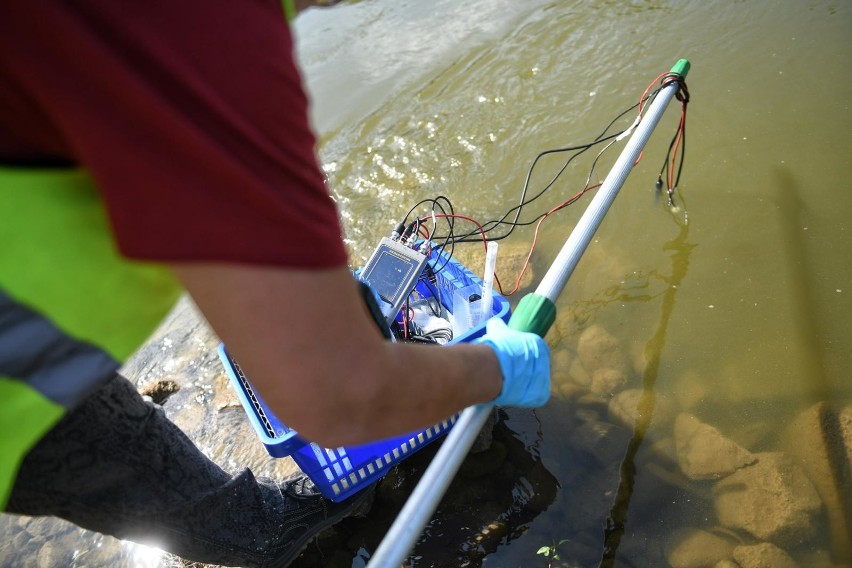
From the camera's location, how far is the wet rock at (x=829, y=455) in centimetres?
196

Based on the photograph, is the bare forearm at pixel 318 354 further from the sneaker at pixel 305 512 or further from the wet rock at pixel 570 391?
the wet rock at pixel 570 391

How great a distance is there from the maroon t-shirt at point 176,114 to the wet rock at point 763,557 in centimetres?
190

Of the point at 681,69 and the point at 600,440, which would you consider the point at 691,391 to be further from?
the point at 681,69

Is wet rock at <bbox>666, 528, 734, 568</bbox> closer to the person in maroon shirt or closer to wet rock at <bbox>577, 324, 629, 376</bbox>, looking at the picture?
wet rock at <bbox>577, 324, 629, 376</bbox>

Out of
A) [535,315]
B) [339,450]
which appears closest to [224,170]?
[535,315]

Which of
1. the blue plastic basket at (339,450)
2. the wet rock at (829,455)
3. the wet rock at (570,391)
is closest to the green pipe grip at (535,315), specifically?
the blue plastic basket at (339,450)

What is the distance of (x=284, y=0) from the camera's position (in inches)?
31.3

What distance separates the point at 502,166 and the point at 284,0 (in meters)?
3.00

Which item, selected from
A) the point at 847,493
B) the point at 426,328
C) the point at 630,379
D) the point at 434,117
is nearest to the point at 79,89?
the point at 426,328

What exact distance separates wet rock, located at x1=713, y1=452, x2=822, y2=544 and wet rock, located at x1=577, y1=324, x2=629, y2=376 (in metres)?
0.59

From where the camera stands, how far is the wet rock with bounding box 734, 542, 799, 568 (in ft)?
6.20

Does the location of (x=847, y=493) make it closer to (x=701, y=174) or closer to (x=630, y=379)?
(x=630, y=379)

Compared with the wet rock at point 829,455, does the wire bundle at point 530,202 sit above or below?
A: above

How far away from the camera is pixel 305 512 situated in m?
2.15
